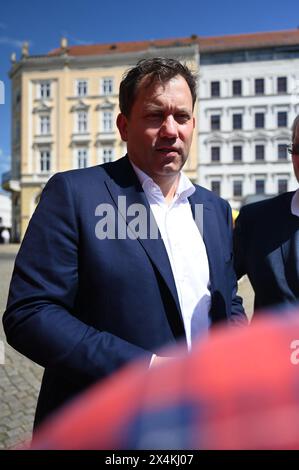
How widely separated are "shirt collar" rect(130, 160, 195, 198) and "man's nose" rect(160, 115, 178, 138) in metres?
0.16

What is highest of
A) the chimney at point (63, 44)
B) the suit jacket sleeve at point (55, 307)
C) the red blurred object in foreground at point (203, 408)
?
the chimney at point (63, 44)

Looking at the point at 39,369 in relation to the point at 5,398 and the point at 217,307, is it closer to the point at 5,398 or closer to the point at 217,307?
the point at 5,398

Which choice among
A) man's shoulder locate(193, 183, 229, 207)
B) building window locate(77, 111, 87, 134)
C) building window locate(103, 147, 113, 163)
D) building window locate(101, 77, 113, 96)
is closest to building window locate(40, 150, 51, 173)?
building window locate(77, 111, 87, 134)

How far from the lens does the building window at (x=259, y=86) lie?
31.8 metres

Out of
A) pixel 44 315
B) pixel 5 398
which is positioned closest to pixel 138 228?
pixel 44 315

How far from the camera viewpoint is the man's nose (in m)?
1.26

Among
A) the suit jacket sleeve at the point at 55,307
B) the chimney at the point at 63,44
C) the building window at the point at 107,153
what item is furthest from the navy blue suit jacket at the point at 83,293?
the chimney at the point at 63,44

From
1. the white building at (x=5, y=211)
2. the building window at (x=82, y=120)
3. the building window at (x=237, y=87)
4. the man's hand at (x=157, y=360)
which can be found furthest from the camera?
the white building at (x=5, y=211)

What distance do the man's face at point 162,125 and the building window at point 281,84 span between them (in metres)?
33.7

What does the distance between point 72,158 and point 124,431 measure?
34.1m

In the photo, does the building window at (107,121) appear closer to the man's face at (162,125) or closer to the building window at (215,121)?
the building window at (215,121)

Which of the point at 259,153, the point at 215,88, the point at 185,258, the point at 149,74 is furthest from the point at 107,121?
the point at 185,258

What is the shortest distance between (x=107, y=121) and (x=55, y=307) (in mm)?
33653

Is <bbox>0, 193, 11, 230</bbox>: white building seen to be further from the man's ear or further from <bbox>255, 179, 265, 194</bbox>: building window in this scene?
the man's ear
